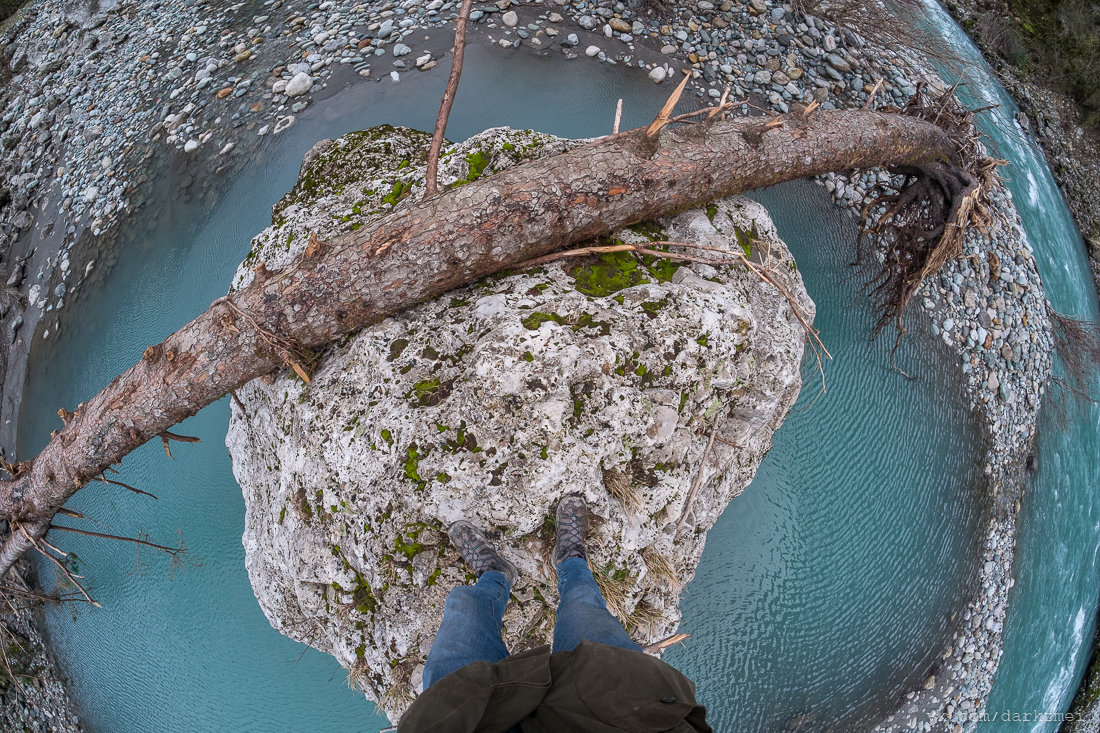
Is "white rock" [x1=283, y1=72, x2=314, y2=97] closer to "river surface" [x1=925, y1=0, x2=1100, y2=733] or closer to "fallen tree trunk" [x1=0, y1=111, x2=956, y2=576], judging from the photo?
"fallen tree trunk" [x1=0, y1=111, x2=956, y2=576]

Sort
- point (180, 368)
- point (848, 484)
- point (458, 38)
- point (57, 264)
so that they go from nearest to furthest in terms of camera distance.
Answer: point (458, 38), point (180, 368), point (848, 484), point (57, 264)

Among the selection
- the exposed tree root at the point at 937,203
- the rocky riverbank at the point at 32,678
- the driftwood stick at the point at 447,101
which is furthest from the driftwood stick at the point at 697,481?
the rocky riverbank at the point at 32,678

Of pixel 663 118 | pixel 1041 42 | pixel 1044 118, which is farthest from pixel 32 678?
pixel 1041 42

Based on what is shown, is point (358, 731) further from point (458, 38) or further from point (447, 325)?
point (458, 38)

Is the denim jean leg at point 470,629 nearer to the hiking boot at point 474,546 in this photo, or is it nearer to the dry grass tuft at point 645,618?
the hiking boot at point 474,546

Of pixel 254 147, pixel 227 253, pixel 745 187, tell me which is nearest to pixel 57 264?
pixel 227 253

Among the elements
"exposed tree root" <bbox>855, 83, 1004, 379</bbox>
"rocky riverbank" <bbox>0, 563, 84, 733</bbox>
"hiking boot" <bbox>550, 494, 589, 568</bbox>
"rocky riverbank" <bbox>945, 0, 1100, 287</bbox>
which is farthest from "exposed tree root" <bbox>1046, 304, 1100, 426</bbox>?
"rocky riverbank" <bbox>0, 563, 84, 733</bbox>

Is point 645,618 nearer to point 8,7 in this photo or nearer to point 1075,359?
point 1075,359
